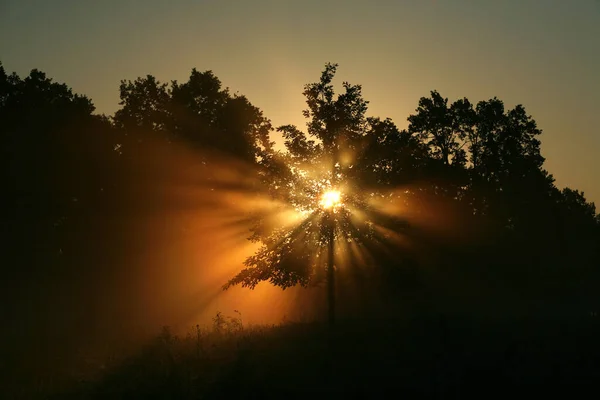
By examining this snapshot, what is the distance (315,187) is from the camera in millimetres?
20312

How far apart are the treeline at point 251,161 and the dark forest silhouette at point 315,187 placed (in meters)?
0.09

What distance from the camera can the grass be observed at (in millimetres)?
13148

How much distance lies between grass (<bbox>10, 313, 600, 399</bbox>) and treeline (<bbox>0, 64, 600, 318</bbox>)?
6.25m

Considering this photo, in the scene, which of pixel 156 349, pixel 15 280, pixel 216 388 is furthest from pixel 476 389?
pixel 15 280

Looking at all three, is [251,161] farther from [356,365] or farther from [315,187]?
[356,365]

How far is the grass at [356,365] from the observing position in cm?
1315

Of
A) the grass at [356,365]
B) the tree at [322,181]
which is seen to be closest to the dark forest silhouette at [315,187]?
the tree at [322,181]

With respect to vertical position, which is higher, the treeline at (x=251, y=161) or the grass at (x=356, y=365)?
the treeline at (x=251, y=161)

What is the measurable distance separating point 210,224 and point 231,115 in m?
7.80

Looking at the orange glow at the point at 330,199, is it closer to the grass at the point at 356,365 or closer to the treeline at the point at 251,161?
the treeline at the point at 251,161

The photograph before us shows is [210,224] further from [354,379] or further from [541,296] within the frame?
[541,296]

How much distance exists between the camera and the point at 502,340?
60.8 ft

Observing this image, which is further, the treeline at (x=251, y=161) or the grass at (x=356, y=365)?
the treeline at (x=251, y=161)

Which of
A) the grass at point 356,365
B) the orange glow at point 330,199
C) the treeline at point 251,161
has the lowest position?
the grass at point 356,365
